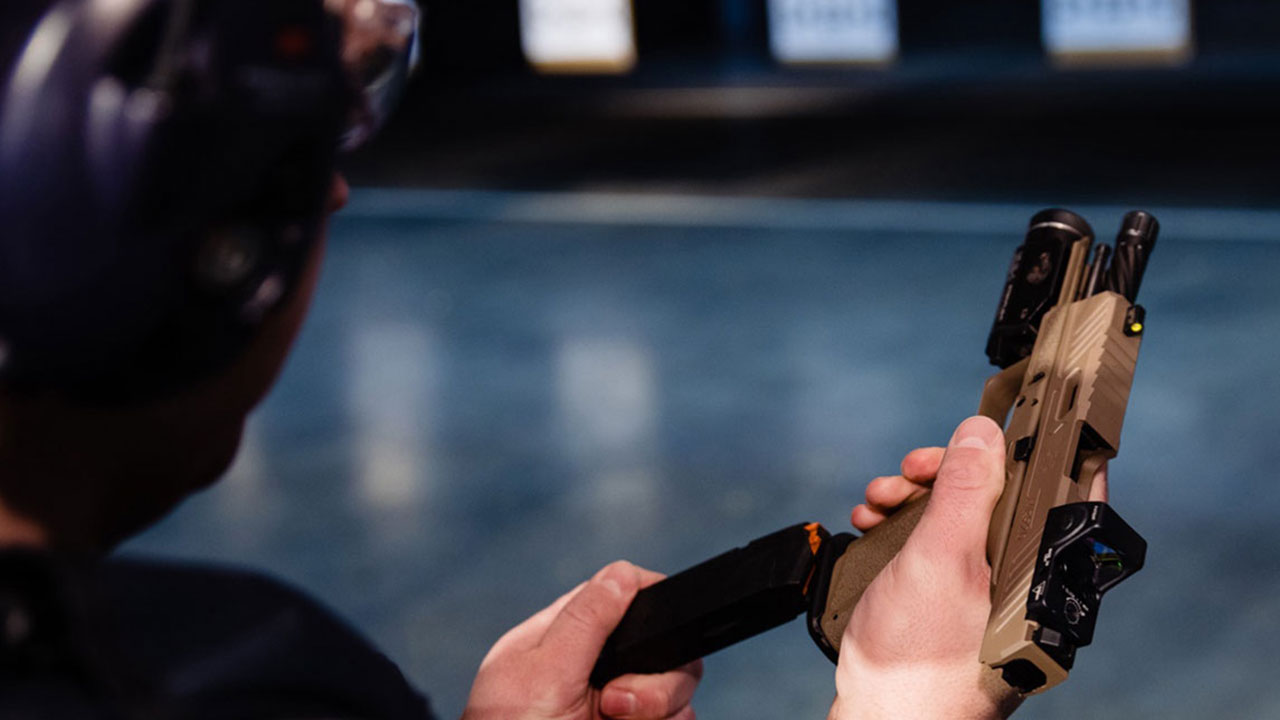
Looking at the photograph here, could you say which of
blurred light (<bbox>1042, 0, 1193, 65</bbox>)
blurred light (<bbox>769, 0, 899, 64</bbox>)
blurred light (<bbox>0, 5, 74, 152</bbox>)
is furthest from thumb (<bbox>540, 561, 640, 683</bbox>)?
blurred light (<bbox>769, 0, 899, 64</bbox>)

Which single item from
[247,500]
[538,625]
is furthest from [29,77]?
[247,500]

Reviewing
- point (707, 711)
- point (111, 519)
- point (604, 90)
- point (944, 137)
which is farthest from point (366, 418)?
point (604, 90)

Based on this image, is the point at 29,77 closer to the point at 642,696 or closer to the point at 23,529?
the point at 23,529

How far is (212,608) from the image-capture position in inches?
19.4

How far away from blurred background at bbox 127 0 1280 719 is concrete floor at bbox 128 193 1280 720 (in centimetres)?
1

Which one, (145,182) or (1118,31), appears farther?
(1118,31)

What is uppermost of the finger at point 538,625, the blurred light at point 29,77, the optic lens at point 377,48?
the blurred light at point 29,77

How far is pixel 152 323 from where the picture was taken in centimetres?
49

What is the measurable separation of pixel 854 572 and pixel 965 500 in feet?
0.42

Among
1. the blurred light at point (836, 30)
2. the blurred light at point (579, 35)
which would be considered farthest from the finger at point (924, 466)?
the blurred light at point (579, 35)

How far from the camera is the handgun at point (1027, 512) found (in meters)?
0.85

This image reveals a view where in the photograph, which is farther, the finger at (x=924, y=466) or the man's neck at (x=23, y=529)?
the finger at (x=924, y=466)

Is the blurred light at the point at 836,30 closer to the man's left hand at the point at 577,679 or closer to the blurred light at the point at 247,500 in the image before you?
the blurred light at the point at 247,500

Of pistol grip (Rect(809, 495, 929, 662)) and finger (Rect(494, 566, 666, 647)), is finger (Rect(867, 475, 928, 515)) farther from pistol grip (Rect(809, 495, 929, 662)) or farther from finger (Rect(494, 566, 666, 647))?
finger (Rect(494, 566, 666, 647))
